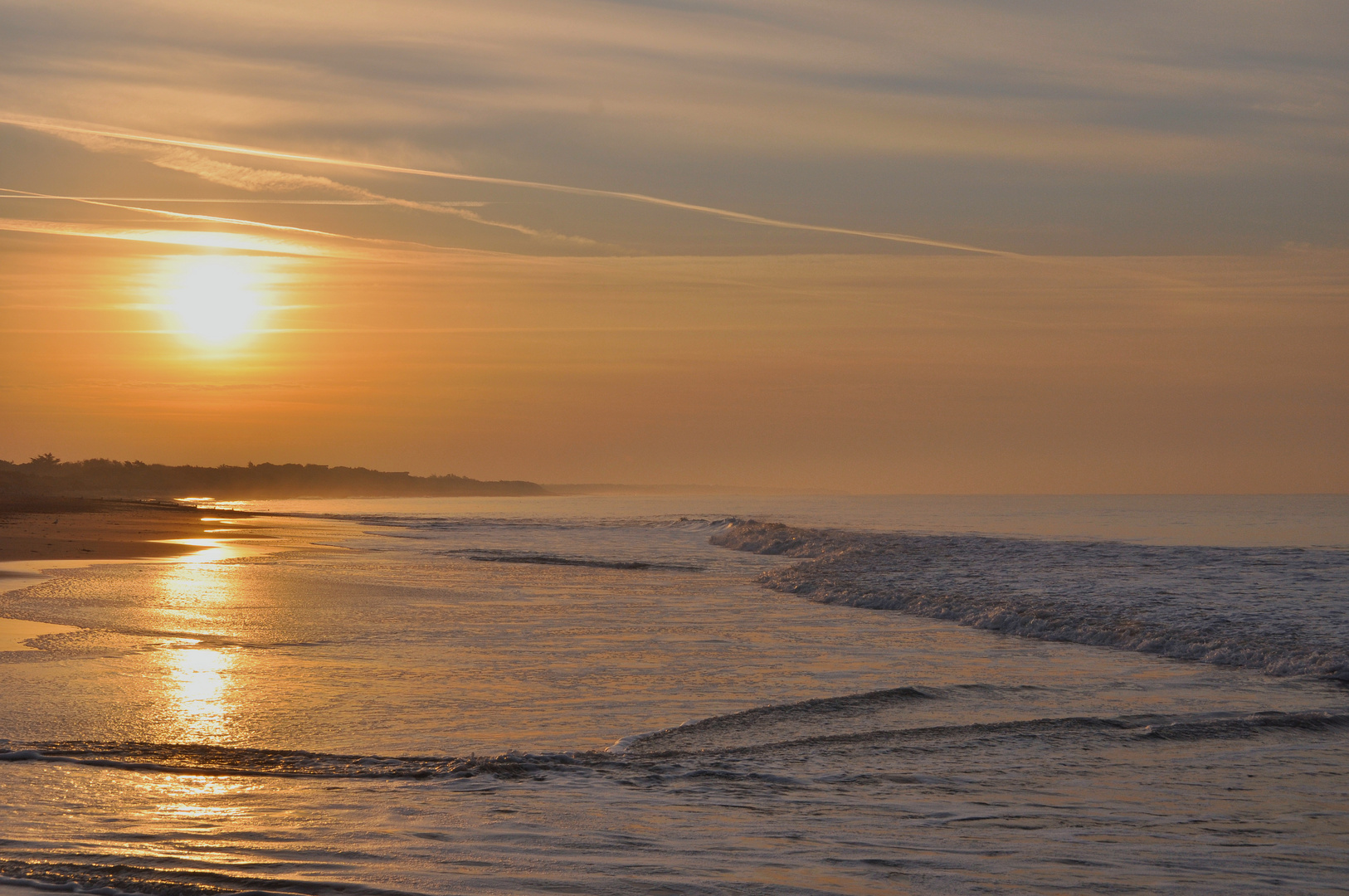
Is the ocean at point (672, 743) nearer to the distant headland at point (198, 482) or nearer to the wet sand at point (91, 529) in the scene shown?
the wet sand at point (91, 529)

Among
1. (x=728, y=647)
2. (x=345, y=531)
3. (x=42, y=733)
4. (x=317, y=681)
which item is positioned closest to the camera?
(x=42, y=733)

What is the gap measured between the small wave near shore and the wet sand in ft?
55.6

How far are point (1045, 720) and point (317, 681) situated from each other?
6.77 metres

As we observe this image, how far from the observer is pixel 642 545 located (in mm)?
38938

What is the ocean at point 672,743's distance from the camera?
17.6ft

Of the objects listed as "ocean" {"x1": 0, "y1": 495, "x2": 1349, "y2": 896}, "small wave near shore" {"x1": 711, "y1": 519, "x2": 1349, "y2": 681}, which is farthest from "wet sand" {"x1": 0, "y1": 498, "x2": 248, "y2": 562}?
"small wave near shore" {"x1": 711, "y1": 519, "x2": 1349, "y2": 681}

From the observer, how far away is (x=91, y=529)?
3622 centimetres

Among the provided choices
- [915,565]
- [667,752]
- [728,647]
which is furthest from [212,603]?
[915,565]

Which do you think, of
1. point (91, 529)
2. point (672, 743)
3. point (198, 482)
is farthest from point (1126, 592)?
point (198, 482)

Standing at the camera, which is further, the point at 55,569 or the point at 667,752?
the point at 55,569

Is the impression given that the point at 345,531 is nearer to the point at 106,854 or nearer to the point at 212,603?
the point at 212,603

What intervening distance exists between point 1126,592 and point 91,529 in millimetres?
33364

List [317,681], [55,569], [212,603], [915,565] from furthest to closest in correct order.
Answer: [915,565]
[55,569]
[212,603]
[317,681]

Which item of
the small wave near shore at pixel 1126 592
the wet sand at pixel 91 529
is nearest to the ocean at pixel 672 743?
the small wave near shore at pixel 1126 592
